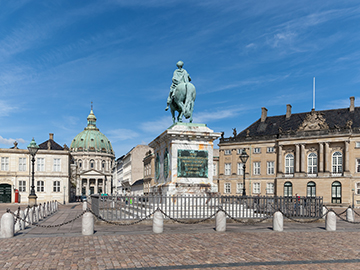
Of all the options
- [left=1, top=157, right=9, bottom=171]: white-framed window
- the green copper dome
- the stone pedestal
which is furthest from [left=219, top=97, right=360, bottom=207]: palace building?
the green copper dome

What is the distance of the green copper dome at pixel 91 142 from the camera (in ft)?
611

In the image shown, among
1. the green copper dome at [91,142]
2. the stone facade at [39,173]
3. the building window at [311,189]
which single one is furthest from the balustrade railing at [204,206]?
the green copper dome at [91,142]

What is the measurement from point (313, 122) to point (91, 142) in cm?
14410

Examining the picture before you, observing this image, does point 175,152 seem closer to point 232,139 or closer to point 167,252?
point 167,252

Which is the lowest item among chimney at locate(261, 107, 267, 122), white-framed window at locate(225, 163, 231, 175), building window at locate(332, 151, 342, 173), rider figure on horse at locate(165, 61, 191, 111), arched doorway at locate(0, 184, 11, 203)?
arched doorway at locate(0, 184, 11, 203)

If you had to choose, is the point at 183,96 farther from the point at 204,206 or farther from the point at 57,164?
the point at 57,164

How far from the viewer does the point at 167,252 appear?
996 centimetres

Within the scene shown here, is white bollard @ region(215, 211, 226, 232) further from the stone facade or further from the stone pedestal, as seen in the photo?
the stone facade

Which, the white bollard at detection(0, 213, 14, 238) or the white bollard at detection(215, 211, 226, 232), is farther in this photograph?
the white bollard at detection(215, 211, 226, 232)

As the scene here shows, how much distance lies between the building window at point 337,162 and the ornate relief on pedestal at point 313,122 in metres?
4.94

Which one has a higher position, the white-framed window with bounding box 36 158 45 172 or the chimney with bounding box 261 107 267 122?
the chimney with bounding box 261 107 267 122

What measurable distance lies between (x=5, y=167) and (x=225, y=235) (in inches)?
2240

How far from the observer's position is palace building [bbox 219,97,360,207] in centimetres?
5547

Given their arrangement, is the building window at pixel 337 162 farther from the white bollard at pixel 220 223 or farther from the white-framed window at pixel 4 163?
the white-framed window at pixel 4 163
